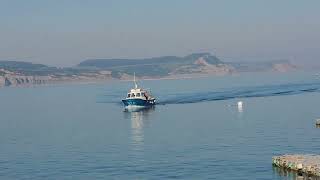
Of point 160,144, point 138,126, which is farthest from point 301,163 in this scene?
point 138,126

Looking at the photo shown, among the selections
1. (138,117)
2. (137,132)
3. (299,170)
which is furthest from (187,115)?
(299,170)

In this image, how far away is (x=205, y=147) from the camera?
109 m

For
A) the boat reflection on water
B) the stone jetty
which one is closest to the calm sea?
the boat reflection on water

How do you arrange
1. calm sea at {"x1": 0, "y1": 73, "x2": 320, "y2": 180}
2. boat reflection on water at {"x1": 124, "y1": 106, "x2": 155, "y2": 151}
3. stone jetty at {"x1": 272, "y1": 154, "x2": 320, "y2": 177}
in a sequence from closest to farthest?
stone jetty at {"x1": 272, "y1": 154, "x2": 320, "y2": 177} → calm sea at {"x1": 0, "y1": 73, "x2": 320, "y2": 180} → boat reflection on water at {"x1": 124, "y1": 106, "x2": 155, "y2": 151}

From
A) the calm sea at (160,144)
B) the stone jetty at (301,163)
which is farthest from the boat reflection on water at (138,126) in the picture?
A: the stone jetty at (301,163)

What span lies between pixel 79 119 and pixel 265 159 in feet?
339

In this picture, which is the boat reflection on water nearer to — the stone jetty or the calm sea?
the calm sea

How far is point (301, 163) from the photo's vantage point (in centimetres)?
8144

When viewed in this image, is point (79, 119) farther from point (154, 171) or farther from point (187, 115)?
point (154, 171)

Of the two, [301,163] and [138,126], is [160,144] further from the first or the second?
[138,126]

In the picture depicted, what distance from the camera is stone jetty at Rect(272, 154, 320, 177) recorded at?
257 ft

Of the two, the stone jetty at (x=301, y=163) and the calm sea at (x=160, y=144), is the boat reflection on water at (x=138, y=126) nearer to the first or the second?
the calm sea at (x=160, y=144)

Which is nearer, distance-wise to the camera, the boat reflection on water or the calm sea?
the calm sea

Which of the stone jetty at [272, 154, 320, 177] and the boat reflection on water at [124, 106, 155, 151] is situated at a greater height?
the boat reflection on water at [124, 106, 155, 151]
